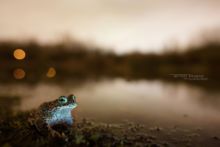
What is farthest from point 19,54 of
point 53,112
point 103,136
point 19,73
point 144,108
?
point 103,136

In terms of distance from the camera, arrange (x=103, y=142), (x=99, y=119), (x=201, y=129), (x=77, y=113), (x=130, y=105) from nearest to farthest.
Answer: (x=103, y=142) → (x=201, y=129) → (x=99, y=119) → (x=77, y=113) → (x=130, y=105)

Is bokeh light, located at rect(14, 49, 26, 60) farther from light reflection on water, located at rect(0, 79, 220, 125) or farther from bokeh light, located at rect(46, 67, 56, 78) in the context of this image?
light reflection on water, located at rect(0, 79, 220, 125)

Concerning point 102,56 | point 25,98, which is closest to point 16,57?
point 25,98

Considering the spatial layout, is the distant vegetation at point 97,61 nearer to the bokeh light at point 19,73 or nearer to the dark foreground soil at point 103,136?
the bokeh light at point 19,73

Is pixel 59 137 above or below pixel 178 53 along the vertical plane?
below

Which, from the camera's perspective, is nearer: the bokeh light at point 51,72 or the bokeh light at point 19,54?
the bokeh light at point 19,54

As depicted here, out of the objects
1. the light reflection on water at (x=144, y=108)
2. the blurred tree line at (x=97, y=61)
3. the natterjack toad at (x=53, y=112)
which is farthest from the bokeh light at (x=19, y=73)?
the natterjack toad at (x=53, y=112)

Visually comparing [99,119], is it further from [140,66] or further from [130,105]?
[140,66]
